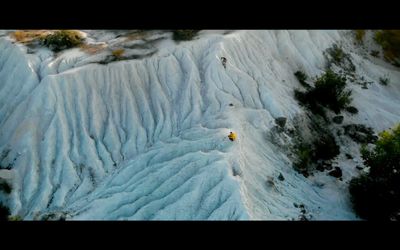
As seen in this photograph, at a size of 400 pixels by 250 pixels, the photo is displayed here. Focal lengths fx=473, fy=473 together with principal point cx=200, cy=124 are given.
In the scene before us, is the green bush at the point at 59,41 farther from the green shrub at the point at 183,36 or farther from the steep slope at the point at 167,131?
the green shrub at the point at 183,36

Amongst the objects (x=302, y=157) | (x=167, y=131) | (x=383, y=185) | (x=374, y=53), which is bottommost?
(x=302, y=157)

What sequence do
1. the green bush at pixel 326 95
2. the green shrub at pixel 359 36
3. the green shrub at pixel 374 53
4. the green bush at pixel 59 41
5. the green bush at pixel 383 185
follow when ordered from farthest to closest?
1. the green shrub at pixel 359 36
2. the green shrub at pixel 374 53
3. the green bush at pixel 59 41
4. the green bush at pixel 326 95
5. the green bush at pixel 383 185

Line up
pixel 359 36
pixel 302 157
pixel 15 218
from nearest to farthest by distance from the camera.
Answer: pixel 15 218, pixel 302 157, pixel 359 36

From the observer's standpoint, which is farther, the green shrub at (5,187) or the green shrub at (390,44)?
the green shrub at (390,44)

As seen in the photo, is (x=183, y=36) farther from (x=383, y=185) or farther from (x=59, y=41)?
(x=383, y=185)

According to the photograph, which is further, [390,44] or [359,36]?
[390,44]

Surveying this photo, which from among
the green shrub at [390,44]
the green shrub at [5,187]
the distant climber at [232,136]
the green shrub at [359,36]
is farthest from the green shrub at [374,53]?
the green shrub at [5,187]

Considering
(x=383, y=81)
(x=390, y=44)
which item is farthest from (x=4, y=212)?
(x=390, y=44)
